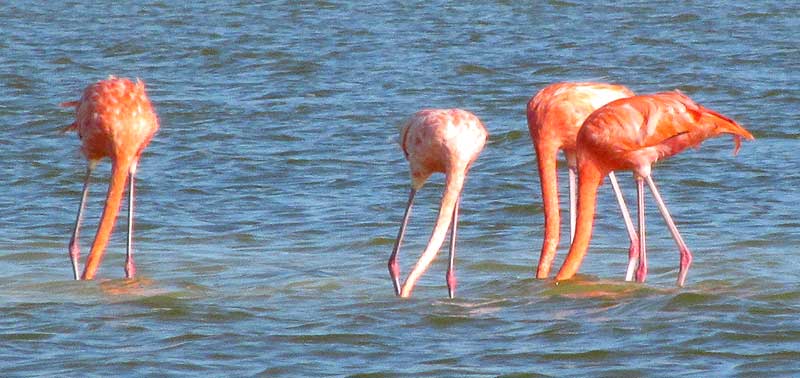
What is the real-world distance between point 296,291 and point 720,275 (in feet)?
7.26

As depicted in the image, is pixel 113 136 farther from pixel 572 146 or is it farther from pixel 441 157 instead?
pixel 572 146

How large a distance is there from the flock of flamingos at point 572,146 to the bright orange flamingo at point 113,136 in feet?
0.03

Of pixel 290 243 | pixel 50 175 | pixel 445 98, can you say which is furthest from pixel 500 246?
pixel 445 98

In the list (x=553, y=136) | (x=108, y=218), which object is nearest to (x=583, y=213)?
(x=553, y=136)

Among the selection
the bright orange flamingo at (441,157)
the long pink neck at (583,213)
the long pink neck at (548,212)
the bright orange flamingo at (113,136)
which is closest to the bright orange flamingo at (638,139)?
the long pink neck at (583,213)

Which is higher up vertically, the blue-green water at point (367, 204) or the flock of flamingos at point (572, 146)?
the flock of flamingos at point (572, 146)

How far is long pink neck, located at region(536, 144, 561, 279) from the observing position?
8234 mm

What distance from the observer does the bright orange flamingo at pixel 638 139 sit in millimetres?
8008

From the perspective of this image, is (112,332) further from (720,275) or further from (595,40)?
(595,40)

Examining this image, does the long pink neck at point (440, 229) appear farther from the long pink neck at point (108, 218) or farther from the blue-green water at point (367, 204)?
the long pink neck at point (108, 218)

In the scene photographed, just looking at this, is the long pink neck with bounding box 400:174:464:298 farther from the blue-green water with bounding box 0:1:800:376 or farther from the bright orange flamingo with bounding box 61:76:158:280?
the bright orange flamingo with bounding box 61:76:158:280

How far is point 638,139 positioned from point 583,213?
471 millimetres

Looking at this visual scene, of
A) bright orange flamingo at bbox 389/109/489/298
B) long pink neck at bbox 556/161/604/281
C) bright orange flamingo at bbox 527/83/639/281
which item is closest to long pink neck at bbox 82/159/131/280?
bright orange flamingo at bbox 389/109/489/298

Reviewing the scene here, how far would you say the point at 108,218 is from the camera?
8.76 meters
